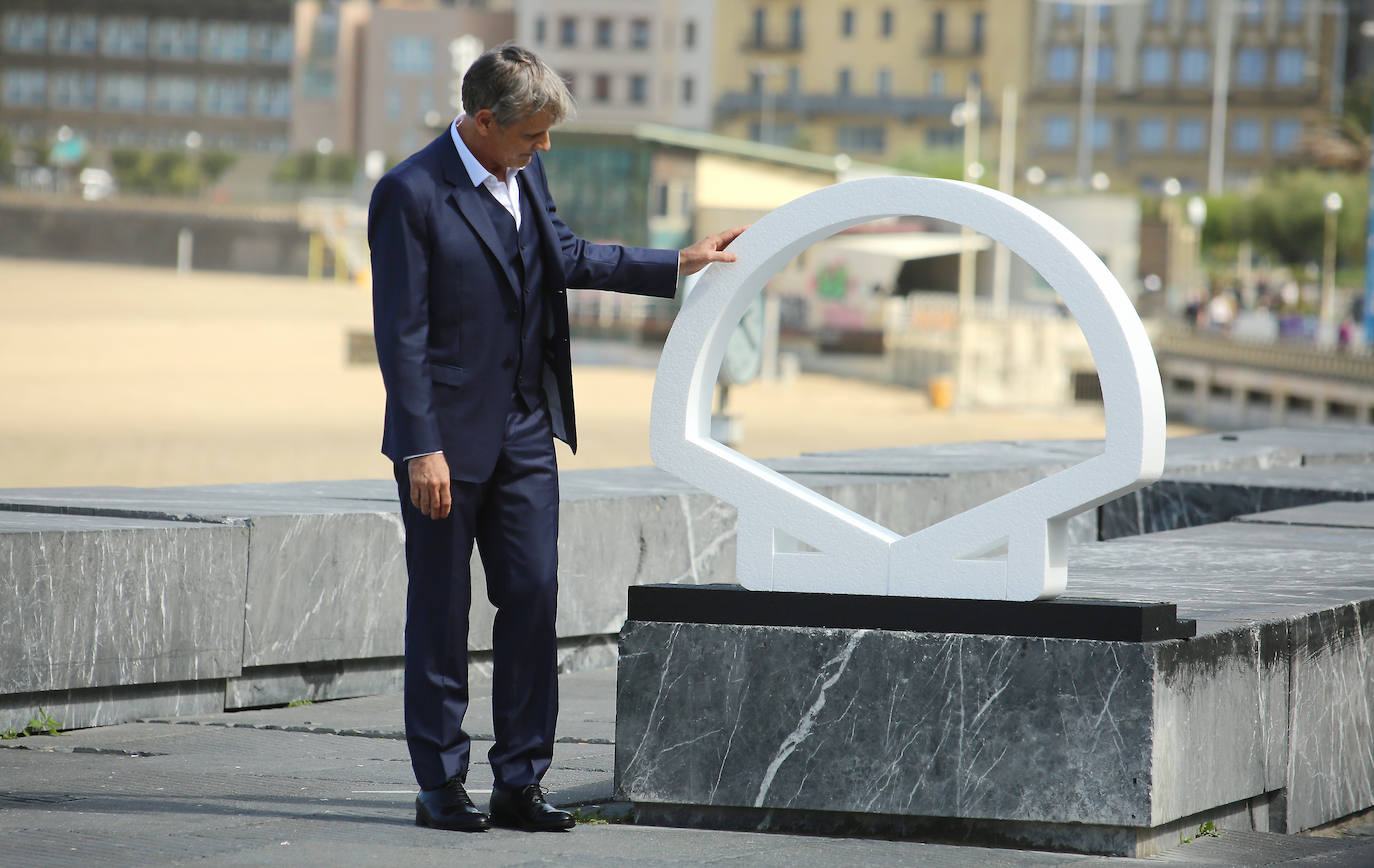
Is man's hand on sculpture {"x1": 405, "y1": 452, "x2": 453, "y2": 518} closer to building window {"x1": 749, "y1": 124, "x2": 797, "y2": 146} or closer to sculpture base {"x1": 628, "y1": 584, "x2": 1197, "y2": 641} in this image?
sculpture base {"x1": 628, "y1": 584, "x2": 1197, "y2": 641}

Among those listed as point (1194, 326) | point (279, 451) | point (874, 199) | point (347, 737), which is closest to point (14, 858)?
point (347, 737)

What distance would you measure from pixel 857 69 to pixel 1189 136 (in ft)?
59.9

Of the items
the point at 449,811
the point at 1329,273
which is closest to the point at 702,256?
the point at 449,811

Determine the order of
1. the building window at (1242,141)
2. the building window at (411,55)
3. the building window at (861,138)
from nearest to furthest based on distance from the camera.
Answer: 1. the building window at (1242,141)
2. the building window at (861,138)
3. the building window at (411,55)

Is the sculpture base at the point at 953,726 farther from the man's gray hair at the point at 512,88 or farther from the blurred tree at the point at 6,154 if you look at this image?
the blurred tree at the point at 6,154

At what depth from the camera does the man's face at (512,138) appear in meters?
4.07

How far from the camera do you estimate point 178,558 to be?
5586mm

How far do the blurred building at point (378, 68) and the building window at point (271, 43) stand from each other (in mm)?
752

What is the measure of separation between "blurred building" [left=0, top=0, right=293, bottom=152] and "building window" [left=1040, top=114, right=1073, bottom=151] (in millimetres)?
42588

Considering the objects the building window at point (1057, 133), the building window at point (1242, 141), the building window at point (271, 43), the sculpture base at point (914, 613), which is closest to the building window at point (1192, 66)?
the building window at point (1242, 141)

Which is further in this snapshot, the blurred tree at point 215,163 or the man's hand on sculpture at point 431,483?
the blurred tree at point 215,163

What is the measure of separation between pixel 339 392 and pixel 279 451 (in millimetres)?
11503

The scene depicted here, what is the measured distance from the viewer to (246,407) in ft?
103

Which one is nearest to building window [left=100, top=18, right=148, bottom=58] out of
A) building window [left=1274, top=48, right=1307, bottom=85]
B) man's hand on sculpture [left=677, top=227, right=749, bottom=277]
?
building window [left=1274, top=48, right=1307, bottom=85]
